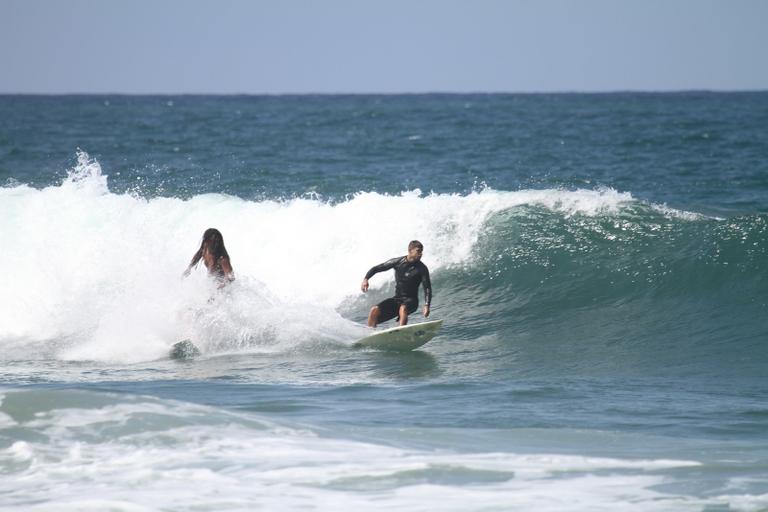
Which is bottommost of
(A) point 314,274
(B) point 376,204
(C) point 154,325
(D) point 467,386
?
(D) point 467,386

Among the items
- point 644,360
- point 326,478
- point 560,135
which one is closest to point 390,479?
point 326,478

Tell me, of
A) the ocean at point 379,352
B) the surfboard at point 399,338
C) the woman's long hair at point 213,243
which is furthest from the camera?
the woman's long hair at point 213,243

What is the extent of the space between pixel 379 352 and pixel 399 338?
0.98 feet

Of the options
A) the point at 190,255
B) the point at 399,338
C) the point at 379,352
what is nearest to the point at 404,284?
the point at 399,338

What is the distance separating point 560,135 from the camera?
4056 cm

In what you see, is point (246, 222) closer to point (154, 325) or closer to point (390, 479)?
point (154, 325)

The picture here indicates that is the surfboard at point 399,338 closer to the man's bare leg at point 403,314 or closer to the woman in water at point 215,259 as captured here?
the man's bare leg at point 403,314

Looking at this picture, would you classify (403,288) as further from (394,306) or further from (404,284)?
(394,306)

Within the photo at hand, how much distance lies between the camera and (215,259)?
490 inches

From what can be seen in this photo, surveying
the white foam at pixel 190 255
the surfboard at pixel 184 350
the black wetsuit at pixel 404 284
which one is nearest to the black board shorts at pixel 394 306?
the black wetsuit at pixel 404 284

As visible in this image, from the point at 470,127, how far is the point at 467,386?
36.6m

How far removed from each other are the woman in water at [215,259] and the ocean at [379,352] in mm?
147

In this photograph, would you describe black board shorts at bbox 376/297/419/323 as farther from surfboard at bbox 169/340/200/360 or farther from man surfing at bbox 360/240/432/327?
surfboard at bbox 169/340/200/360

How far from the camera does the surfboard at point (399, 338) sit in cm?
1198
